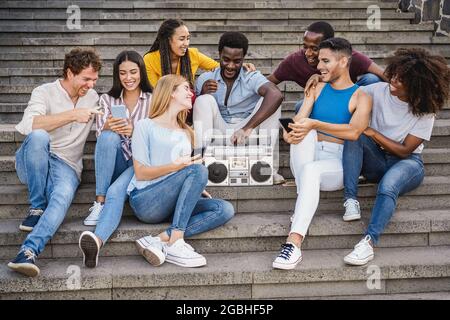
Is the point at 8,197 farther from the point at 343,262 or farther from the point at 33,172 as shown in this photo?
the point at 343,262

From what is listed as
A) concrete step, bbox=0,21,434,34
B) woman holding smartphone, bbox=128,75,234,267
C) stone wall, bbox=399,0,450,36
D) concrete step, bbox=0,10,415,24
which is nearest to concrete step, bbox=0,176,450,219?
woman holding smartphone, bbox=128,75,234,267

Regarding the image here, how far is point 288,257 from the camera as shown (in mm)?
2957

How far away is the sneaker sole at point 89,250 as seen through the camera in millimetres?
2889

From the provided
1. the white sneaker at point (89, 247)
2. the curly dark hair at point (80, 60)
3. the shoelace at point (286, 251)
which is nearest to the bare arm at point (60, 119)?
the curly dark hair at point (80, 60)

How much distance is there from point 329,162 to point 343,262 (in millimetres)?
624

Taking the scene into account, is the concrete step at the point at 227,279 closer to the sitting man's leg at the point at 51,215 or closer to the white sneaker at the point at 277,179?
the sitting man's leg at the point at 51,215

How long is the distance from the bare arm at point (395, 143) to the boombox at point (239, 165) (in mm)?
631

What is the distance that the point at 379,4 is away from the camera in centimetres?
659

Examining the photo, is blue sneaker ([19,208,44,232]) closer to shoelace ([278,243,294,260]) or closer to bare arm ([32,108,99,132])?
bare arm ([32,108,99,132])

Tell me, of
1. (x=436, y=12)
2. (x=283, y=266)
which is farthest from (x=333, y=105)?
(x=436, y=12)

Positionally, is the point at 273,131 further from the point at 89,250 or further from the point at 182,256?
the point at 89,250
